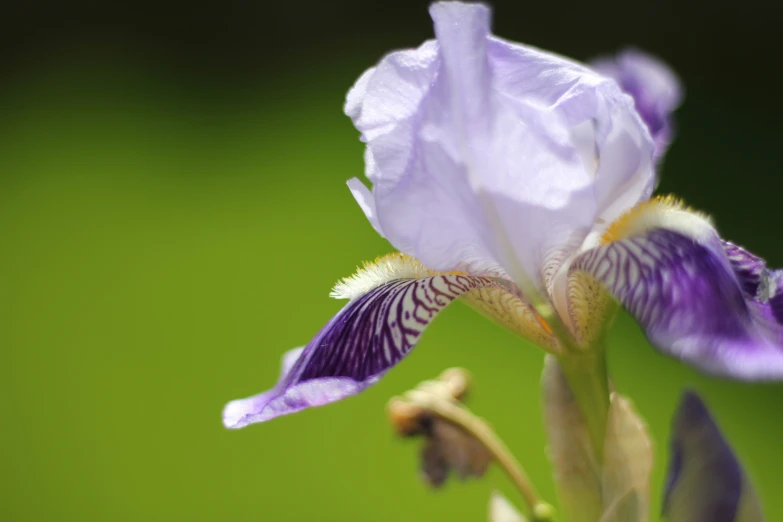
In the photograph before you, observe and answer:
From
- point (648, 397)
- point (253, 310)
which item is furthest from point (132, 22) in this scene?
point (648, 397)

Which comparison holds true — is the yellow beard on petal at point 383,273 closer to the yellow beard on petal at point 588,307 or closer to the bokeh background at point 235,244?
the yellow beard on petal at point 588,307

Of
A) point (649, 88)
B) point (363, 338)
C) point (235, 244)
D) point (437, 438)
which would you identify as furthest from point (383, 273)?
point (235, 244)

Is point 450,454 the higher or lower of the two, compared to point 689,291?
lower

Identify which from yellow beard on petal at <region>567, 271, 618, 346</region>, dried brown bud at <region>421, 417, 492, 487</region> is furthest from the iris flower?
dried brown bud at <region>421, 417, 492, 487</region>

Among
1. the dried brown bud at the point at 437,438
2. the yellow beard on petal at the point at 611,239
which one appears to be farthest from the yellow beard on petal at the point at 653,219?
the dried brown bud at the point at 437,438

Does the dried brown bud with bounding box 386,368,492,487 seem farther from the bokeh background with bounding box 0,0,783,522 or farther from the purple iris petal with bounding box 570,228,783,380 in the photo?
the bokeh background with bounding box 0,0,783,522

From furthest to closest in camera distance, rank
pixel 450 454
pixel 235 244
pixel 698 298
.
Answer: pixel 235 244
pixel 450 454
pixel 698 298

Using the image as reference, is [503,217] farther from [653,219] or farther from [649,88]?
[649,88]
